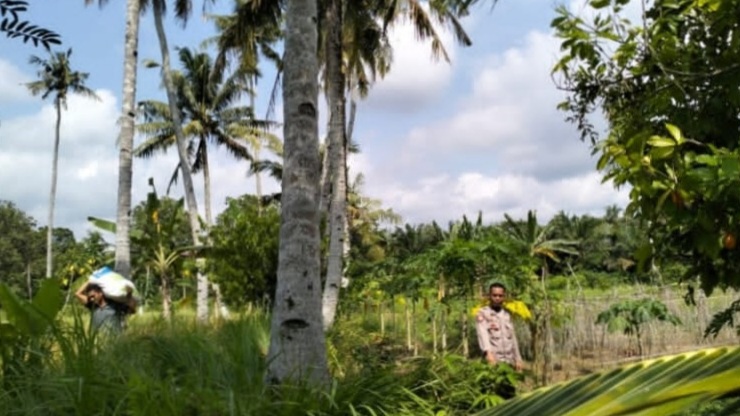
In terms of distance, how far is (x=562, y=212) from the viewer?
139 ft

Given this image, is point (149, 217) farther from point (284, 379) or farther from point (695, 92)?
point (695, 92)

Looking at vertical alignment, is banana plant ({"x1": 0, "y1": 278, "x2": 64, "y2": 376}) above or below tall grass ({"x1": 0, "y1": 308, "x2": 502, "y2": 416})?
above

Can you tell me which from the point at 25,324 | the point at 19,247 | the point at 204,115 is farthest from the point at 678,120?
the point at 19,247

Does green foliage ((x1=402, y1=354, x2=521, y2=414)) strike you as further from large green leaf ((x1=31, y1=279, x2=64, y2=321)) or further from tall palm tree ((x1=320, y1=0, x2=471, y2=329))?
tall palm tree ((x1=320, y1=0, x2=471, y2=329))

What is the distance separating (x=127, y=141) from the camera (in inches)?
442

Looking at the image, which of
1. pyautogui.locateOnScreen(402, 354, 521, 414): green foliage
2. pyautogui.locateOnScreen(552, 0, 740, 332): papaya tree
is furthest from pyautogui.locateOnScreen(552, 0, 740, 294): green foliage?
pyautogui.locateOnScreen(402, 354, 521, 414): green foliage

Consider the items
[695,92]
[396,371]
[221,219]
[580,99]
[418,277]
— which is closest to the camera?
[695,92]

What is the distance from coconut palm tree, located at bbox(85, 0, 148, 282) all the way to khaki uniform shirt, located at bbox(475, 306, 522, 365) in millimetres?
6326

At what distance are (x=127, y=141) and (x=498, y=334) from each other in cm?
737

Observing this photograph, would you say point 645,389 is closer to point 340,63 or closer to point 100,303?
point 100,303

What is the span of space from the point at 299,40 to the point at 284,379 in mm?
2398

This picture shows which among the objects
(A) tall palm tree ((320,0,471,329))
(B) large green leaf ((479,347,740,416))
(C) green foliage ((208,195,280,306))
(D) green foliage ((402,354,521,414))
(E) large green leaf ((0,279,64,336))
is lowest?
(D) green foliage ((402,354,521,414))

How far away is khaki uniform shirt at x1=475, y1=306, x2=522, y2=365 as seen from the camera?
6.41 m

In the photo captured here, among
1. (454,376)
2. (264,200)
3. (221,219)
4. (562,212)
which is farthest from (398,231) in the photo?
(454,376)
